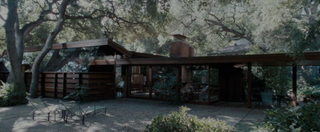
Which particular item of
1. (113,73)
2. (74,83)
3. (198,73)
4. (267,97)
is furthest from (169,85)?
(74,83)

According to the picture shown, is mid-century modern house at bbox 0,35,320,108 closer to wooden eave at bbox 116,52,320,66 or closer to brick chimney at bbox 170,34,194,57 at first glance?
wooden eave at bbox 116,52,320,66

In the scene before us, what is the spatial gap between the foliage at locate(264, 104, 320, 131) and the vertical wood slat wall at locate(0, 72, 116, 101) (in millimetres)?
7789

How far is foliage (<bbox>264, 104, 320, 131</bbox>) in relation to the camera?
10.3 ft

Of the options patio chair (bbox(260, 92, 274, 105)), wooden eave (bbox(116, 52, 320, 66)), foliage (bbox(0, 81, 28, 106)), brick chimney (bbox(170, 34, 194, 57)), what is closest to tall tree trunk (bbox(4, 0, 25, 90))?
foliage (bbox(0, 81, 28, 106))

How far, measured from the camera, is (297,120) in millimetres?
3312

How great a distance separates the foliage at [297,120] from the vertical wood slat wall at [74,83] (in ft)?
25.6

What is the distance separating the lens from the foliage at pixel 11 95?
8.16 m

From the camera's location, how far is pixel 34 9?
1386cm

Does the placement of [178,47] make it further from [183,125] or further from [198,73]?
[183,125]

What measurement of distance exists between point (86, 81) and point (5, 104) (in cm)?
315

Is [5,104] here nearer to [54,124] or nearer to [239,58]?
[54,124]

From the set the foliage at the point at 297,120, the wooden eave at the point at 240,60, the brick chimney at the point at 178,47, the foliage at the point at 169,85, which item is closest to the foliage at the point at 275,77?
the wooden eave at the point at 240,60

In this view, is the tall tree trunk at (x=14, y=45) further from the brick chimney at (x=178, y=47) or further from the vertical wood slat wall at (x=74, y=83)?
the brick chimney at (x=178, y=47)

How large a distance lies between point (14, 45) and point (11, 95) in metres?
2.23
